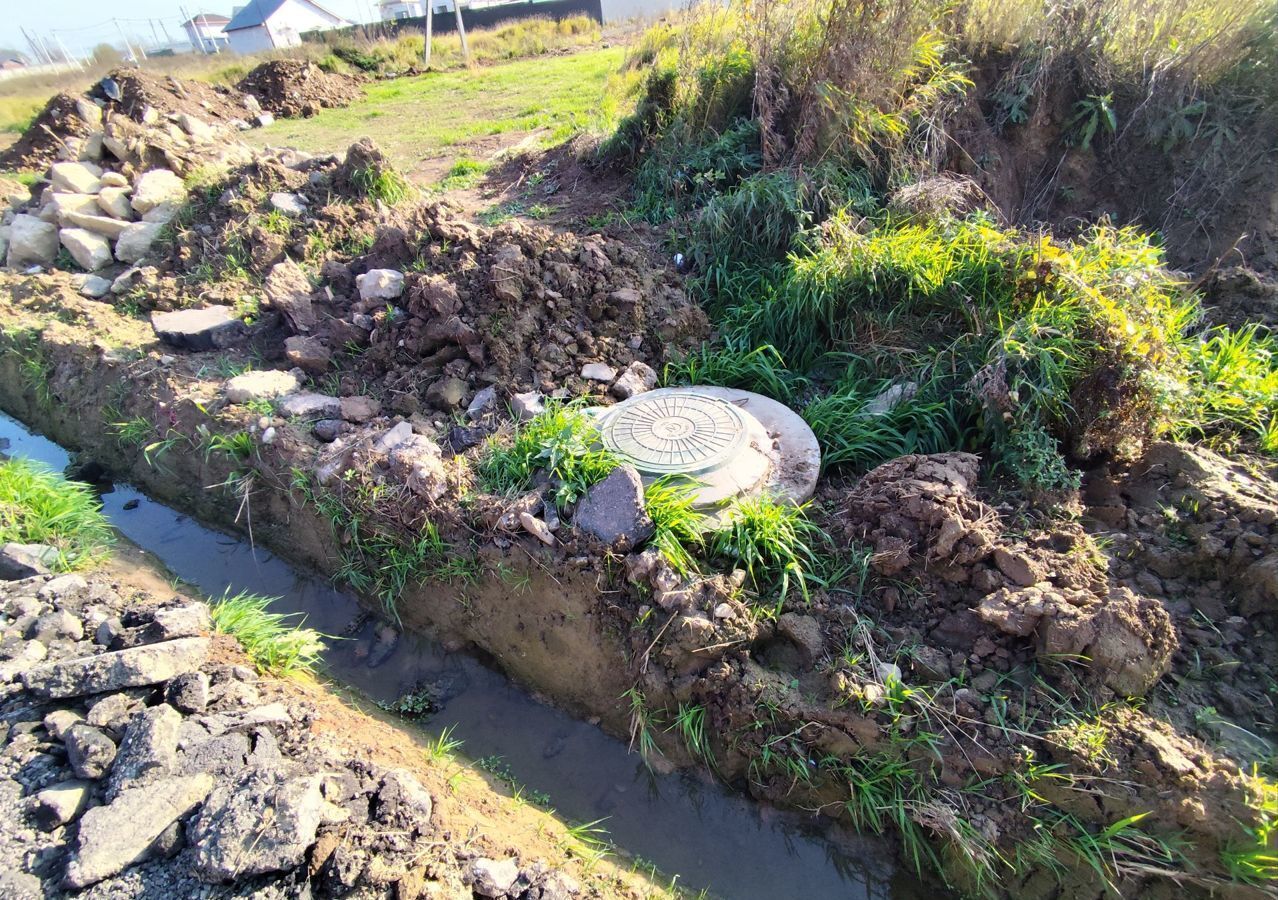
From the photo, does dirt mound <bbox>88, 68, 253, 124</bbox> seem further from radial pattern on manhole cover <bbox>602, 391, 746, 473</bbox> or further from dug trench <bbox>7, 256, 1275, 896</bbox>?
radial pattern on manhole cover <bbox>602, 391, 746, 473</bbox>

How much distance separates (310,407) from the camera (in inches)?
157

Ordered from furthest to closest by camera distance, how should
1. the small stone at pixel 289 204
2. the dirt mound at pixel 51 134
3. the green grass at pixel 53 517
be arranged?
the dirt mound at pixel 51 134 < the small stone at pixel 289 204 < the green grass at pixel 53 517

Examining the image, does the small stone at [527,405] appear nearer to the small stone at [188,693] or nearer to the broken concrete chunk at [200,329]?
the small stone at [188,693]

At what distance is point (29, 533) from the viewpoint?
3.52 meters

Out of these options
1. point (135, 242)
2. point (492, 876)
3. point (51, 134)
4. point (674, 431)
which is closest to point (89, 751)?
point (492, 876)

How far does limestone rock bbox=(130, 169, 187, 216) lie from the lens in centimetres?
597

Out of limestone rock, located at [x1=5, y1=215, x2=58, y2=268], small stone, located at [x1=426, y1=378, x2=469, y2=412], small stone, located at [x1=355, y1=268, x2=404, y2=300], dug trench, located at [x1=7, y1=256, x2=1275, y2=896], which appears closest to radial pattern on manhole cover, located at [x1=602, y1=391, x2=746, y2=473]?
dug trench, located at [x1=7, y1=256, x2=1275, y2=896]

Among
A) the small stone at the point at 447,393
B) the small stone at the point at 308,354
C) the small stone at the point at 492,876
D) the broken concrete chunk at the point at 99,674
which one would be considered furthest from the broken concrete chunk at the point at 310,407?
the small stone at the point at 492,876

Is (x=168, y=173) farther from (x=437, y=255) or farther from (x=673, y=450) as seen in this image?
(x=673, y=450)

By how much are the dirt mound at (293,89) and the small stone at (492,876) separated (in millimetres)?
12715

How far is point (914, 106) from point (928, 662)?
4083 millimetres

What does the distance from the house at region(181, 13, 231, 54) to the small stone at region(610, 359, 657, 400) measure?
25.0 meters

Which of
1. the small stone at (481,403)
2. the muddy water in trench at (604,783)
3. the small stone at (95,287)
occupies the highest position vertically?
the small stone at (95,287)

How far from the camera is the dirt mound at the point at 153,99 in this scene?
25.1 ft
